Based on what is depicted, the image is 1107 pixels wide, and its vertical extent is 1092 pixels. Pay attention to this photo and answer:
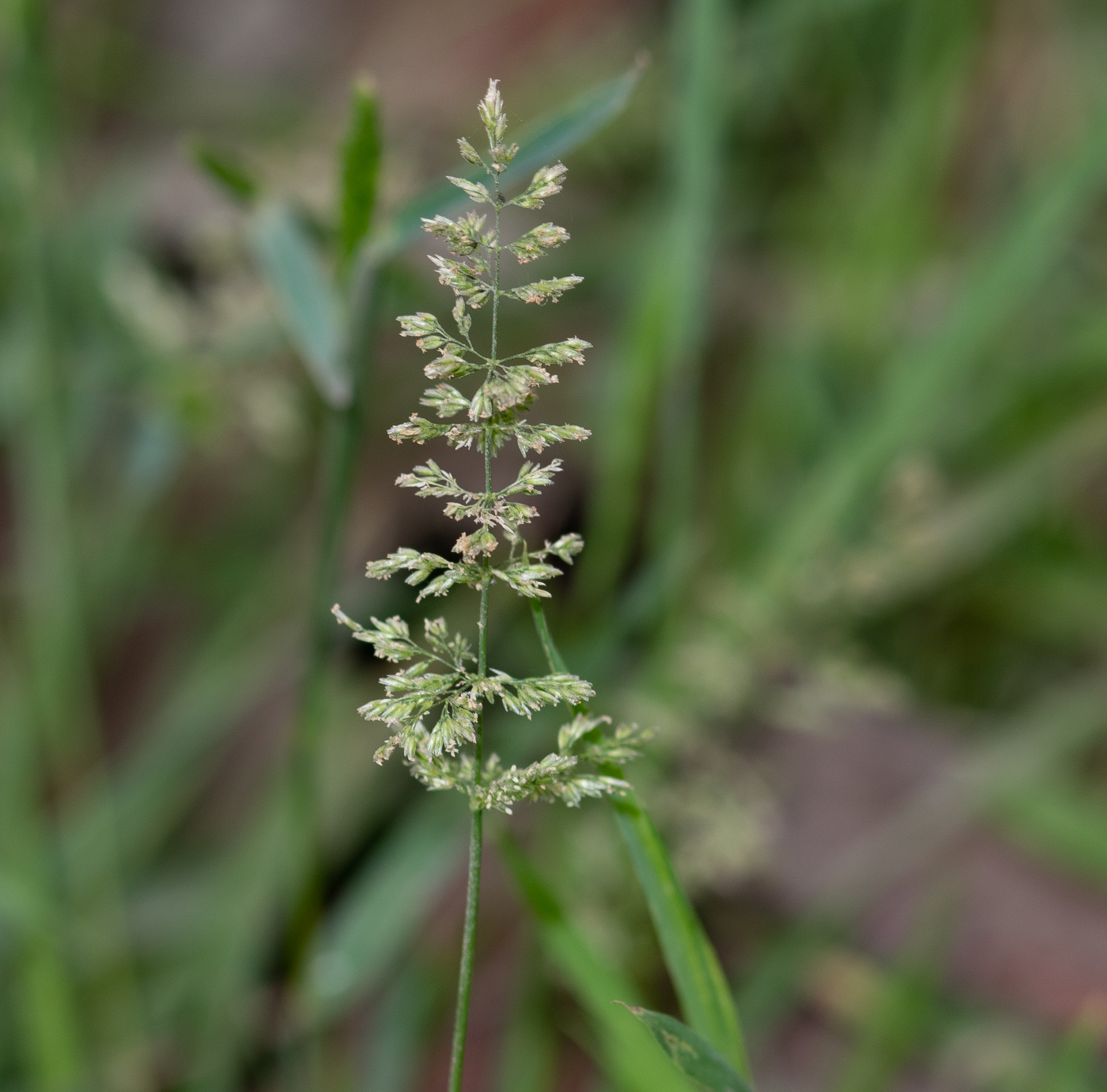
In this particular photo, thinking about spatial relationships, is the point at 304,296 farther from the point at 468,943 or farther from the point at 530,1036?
the point at 530,1036

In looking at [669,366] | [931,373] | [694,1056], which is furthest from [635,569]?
[694,1056]

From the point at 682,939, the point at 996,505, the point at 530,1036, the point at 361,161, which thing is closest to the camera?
the point at 682,939

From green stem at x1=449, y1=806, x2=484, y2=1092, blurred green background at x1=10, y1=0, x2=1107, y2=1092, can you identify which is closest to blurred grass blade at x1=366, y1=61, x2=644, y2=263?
blurred green background at x1=10, y1=0, x2=1107, y2=1092

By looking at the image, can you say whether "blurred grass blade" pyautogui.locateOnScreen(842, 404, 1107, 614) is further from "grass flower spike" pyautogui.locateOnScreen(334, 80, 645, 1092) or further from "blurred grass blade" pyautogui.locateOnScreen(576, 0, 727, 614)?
"grass flower spike" pyautogui.locateOnScreen(334, 80, 645, 1092)

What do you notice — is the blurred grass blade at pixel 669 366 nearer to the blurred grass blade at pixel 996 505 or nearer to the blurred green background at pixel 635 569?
the blurred green background at pixel 635 569

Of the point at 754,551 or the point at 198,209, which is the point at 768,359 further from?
the point at 198,209

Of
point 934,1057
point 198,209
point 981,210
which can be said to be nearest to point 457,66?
point 198,209
